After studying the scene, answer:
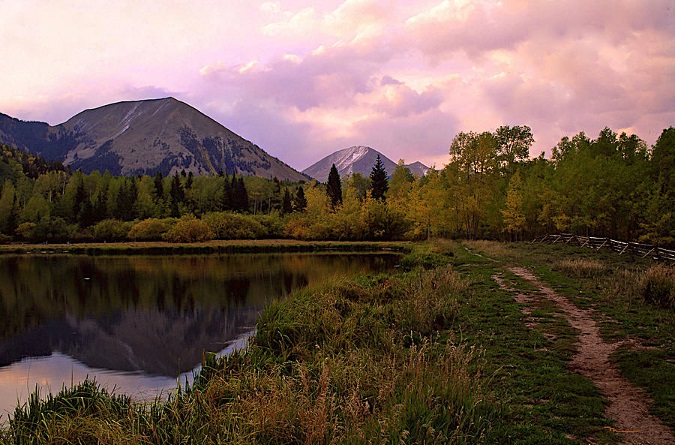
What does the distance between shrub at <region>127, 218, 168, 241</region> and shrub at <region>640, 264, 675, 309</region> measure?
7612cm

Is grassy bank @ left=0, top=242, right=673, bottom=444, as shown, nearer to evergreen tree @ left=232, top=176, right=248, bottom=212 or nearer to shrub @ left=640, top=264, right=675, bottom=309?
shrub @ left=640, top=264, right=675, bottom=309

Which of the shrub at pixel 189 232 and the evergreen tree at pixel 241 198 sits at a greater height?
the evergreen tree at pixel 241 198

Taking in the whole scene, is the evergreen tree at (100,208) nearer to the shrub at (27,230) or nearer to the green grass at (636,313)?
the shrub at (27,230)

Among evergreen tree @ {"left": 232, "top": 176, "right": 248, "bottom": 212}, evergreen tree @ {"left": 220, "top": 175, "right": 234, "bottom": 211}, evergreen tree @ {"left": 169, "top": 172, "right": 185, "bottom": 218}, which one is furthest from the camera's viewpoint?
evergreen tree @ {"left": 232, "top": 176, "right": 248, "bottom": 212}

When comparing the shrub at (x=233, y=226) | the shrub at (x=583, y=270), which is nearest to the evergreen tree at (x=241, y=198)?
the shrub at (x=233, y=226)

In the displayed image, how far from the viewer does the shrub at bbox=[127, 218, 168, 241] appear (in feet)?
257

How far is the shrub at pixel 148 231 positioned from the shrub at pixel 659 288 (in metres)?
76.1

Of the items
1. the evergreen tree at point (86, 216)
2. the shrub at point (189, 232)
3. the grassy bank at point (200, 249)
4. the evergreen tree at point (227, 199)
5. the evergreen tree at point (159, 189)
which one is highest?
the evergreen tree at point (159, 189)

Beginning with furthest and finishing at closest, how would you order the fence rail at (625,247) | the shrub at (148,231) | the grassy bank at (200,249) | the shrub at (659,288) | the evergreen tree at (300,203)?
the evergreen tree at (300,203)
the shrub at (148,231)
the grassy bank at (200,249)
the fence rail at (625,247)
the shrub at (659,288)

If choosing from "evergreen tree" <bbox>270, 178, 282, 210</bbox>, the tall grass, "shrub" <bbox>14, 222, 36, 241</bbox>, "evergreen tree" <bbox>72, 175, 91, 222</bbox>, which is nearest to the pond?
the tall grass

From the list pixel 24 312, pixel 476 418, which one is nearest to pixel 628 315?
pixel 476 418

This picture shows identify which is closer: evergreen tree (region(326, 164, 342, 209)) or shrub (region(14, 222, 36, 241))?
shrub (region(14, 222, 36, 241))

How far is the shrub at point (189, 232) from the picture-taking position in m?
74.8

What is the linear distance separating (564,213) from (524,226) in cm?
881
